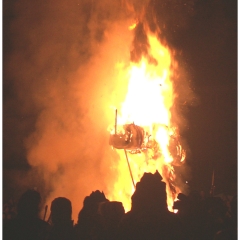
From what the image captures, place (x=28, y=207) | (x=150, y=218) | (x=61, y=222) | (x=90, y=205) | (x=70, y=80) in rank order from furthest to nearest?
1. (x=70, y=80)
2. (x=90, y=205)
3. (x=28, y=207)
4. (x=61, y=222)
5. (x=150, y=218)

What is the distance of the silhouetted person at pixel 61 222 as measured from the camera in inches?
145

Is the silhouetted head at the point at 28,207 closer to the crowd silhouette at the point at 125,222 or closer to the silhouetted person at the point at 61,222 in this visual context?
the crowd silhouette at the point at 125,222

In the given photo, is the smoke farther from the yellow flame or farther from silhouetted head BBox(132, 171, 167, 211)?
silhouetted head BBox(132, 171, 167, 211)

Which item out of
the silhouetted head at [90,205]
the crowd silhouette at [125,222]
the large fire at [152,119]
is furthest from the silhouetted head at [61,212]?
the large fire at [152,119]

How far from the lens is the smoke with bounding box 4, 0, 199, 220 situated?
406 inches

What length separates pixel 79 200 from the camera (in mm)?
10242

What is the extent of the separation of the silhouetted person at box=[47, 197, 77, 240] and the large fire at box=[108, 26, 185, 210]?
4.88 metres

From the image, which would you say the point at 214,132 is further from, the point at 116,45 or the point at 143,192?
the point at 143,192

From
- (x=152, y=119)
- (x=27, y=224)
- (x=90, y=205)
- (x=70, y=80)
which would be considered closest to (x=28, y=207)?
(x=27, y=224)

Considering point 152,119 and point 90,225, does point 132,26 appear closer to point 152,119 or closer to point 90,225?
point 152,119

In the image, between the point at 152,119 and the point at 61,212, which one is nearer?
the point at 61,212

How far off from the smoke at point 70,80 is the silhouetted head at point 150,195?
255 inches

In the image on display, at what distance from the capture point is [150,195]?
3.64m

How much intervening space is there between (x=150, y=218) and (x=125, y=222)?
→ 22cm
